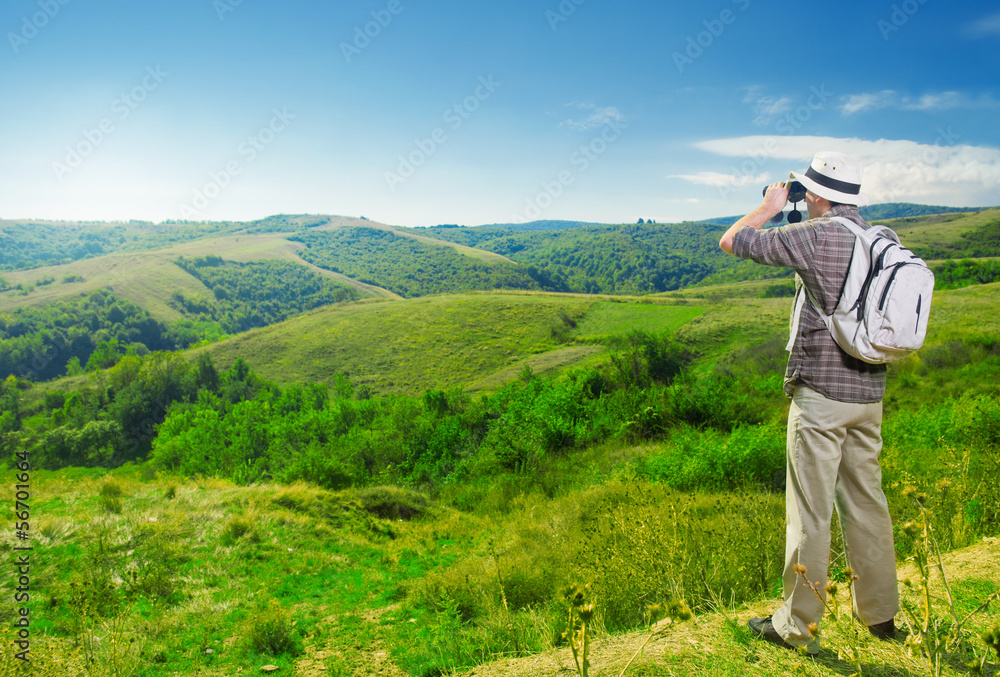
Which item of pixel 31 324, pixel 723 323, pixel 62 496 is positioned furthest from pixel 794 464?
pixel 31 324

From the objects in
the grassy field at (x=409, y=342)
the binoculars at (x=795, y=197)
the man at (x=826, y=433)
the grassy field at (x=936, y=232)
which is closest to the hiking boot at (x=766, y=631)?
the man at (x=826, y=433)

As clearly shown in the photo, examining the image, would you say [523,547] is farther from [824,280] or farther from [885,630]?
[824,280]

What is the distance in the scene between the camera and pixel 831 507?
251 centimetres

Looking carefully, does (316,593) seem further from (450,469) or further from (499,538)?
(450,469)

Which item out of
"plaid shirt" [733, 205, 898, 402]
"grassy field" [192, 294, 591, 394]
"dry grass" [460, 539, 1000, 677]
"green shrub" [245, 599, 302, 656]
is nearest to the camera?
"dry grass" [460, 539, 1000, 677]

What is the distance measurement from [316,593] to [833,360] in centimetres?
695

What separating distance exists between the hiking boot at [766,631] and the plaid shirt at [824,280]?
1274mm

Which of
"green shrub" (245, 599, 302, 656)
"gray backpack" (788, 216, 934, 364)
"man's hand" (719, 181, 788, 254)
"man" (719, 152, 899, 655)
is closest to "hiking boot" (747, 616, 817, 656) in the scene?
"man" (719, 152, 899, 655)

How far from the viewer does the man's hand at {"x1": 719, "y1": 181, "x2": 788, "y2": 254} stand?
2732 mm

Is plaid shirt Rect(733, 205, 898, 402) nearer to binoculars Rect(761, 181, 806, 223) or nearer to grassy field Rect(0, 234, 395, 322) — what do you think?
binoculars Rect(761, 181, 806, 223)

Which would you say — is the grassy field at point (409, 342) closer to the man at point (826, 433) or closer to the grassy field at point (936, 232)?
the man at point (826, 433)

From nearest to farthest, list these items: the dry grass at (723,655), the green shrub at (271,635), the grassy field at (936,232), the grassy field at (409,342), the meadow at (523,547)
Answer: the dry grass at (723,655) < the meadow at (523,547) < the green shrub at (271,635) < the grassy field at (409,342) < the grassy field at (936,232)

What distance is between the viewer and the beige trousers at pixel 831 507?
246 centimetres

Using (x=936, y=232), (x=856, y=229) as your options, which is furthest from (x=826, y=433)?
(x=936, y=232)
